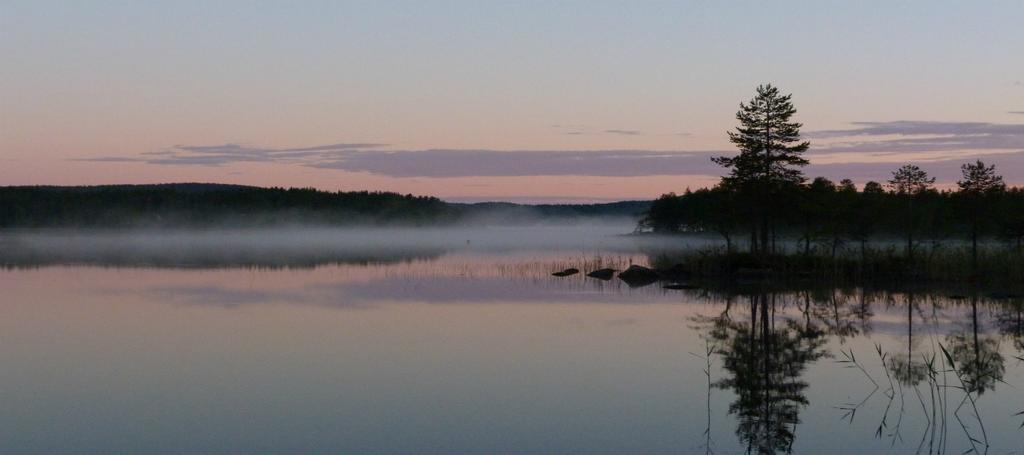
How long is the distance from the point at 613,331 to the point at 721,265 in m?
19.6

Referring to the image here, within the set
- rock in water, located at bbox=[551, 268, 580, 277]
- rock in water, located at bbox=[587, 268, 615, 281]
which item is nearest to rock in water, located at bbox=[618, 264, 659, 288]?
rock in water, located at bbox=[587, 268, 615, 281]

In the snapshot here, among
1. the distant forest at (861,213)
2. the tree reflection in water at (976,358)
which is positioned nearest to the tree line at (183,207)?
the distant forest at (861,213)

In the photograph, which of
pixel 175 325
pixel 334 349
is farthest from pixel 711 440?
pixel 175 325

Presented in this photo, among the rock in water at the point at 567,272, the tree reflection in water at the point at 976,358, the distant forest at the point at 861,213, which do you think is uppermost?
the distant forest at the point at 861,213

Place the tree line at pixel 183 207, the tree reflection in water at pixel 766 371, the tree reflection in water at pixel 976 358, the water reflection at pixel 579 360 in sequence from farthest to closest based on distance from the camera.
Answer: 1. the tree line at pixel 183 207
2. the tree reflection in water at pixel 976 358
3. the water reflection at pixel 579 360
4. the tree reflection in water at pixel 766 371

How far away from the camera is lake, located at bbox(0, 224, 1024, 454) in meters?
12.5

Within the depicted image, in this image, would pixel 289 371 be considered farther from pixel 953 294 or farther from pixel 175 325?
pixel 953 294

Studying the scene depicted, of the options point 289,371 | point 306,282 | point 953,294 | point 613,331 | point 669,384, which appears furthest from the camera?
point 306,282

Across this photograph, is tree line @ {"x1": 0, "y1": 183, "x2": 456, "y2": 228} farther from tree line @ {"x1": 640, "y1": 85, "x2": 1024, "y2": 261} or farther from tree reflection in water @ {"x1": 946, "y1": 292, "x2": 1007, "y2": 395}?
tree reflection in water @ {"x1": 946, "y1": 292, "x2": 1007, "y2": 395}

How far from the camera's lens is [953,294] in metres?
31.8

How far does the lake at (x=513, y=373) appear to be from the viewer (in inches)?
493

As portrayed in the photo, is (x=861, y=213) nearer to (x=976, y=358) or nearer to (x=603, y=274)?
(x=603, y=274)

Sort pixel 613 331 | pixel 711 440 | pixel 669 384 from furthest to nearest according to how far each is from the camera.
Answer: pixel 613 331, pixel 669 384, pixel 711 440

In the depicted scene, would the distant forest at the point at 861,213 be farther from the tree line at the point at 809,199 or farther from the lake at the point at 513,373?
the lake at the point at 513,373
